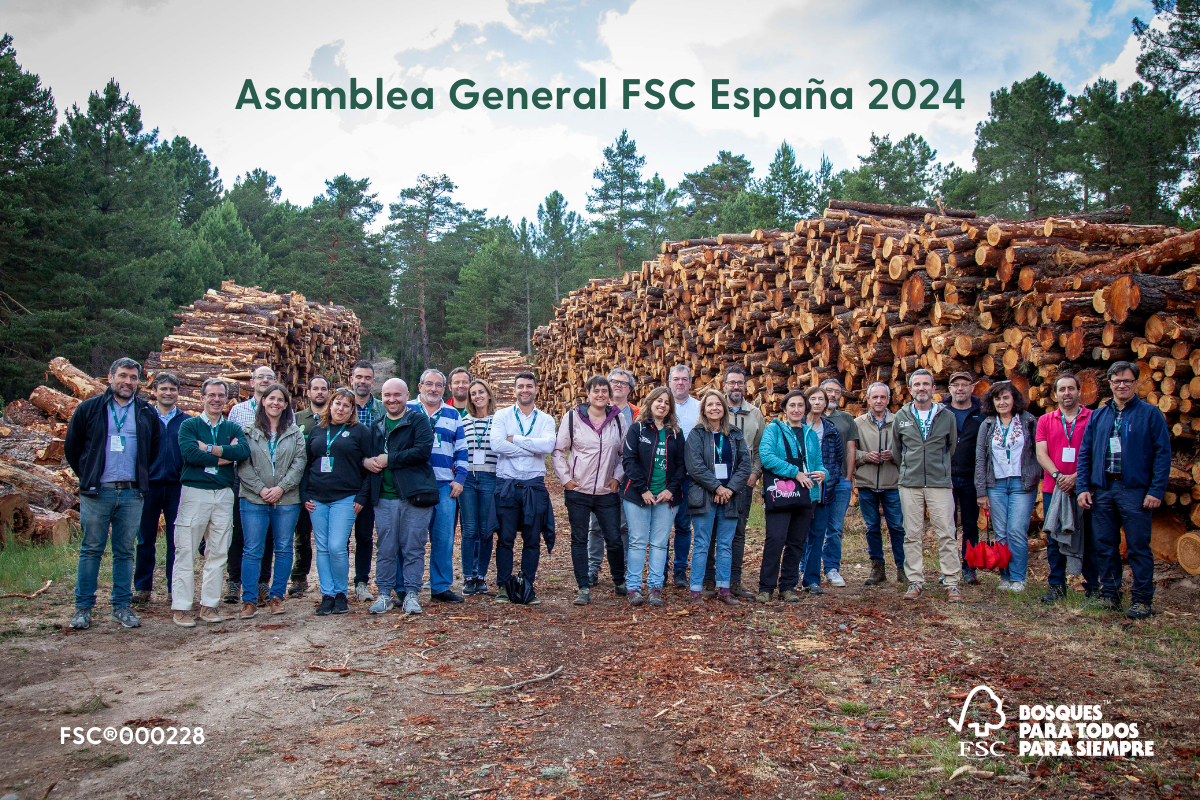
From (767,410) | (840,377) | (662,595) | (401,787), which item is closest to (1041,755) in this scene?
(401,787)

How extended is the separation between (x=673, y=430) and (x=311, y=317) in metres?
16.4

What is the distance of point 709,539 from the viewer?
6410mm

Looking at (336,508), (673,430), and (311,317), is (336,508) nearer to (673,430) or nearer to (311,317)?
(673,430)

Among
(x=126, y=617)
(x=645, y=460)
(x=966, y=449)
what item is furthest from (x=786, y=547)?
(x=126, y=617)

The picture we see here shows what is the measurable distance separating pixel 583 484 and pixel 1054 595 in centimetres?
384

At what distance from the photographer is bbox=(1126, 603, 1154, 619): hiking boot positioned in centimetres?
551

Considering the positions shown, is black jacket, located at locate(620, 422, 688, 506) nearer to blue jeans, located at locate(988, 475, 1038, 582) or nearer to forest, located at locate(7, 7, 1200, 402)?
blue jeans, located at locate(988, 475, 1038, 582)

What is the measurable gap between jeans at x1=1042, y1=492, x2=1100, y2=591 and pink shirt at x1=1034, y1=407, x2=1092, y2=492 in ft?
0.86

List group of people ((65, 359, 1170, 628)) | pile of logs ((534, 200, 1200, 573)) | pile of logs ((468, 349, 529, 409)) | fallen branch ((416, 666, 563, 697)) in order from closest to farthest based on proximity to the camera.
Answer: fallen branch ((416, 666, 563, 697)), group of people ((65, 359, 1170, 628)), pile of logs ((534, 200, 1200, 573)), pile of logs ((468, 349, 529, 409))

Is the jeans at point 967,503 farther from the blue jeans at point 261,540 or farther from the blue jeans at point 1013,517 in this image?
the blue jeans at point 261,540

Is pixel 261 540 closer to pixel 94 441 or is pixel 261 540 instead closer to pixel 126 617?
pixel 126 617

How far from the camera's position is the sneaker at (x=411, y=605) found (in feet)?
19.8

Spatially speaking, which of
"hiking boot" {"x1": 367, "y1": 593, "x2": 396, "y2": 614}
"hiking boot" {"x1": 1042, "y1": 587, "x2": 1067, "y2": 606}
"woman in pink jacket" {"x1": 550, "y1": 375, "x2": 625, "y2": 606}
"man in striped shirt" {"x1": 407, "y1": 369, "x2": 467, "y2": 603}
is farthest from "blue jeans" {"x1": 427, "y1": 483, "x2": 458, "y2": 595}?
"hiking boot" {"x1": 1042, "y1": 587, "x2": 1067, "y2": 606}

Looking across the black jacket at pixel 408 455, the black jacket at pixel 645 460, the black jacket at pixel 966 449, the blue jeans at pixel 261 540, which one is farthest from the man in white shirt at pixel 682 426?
the blue jeans at pixel 261 540
